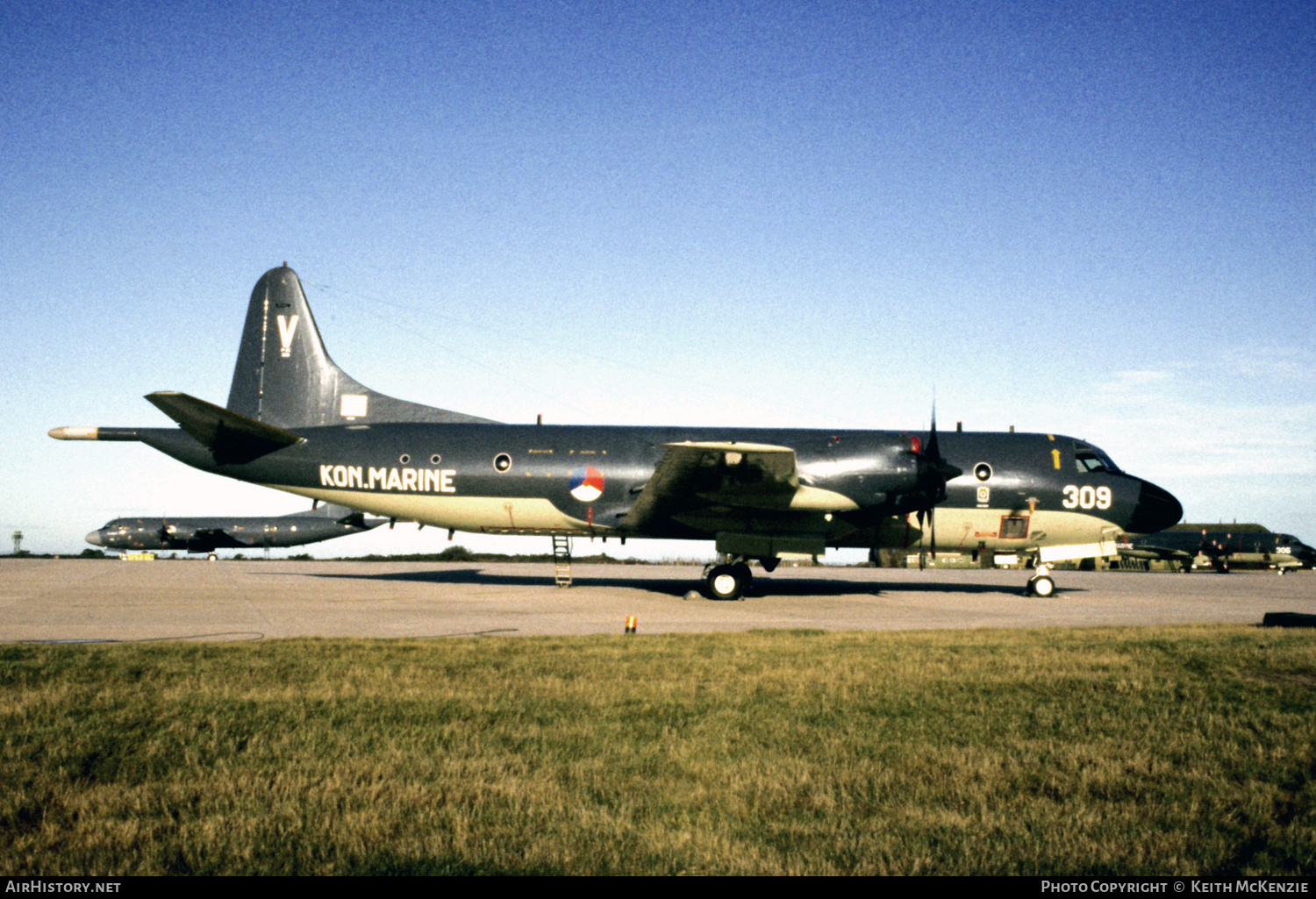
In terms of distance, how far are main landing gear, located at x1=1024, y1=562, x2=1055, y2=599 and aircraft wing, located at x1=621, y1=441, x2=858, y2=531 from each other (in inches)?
274

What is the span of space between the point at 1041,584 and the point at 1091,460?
3739mm

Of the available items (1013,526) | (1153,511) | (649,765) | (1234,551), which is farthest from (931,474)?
(1234,551)

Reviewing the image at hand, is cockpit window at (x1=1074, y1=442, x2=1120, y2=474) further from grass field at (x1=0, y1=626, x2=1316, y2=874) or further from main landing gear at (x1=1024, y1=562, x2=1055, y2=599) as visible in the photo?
grass field at (x1=0, y1=626, x2=1316, y2=874)

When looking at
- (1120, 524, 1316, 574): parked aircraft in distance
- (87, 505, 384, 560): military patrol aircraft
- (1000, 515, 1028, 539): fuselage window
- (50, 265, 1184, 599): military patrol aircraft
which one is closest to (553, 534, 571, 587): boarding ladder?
(50, 265, 1184, 599): military patrol aircraft

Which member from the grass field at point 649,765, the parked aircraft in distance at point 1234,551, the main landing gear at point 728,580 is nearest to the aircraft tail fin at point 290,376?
the main landing gear at point 728,580

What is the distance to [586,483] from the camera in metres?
22.5

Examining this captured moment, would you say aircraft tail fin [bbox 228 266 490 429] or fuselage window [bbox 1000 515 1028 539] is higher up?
aircraft tail fin [bbox 228 266 490 429]

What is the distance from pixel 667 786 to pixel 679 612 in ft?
40.8

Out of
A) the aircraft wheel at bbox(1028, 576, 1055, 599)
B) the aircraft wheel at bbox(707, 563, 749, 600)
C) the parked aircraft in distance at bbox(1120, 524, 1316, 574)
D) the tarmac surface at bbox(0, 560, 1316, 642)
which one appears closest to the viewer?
the tarmac surface at bbox(0, 560, 1316, 642)

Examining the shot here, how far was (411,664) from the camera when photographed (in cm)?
974

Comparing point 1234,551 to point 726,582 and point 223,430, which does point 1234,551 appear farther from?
point 223,430

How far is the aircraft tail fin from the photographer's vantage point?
2384 centimetres

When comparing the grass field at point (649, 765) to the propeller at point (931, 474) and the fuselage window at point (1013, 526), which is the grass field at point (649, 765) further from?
the fuselage window at point (1013, 526)

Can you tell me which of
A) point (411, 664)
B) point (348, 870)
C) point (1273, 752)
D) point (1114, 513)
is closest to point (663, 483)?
point (411, 664)
